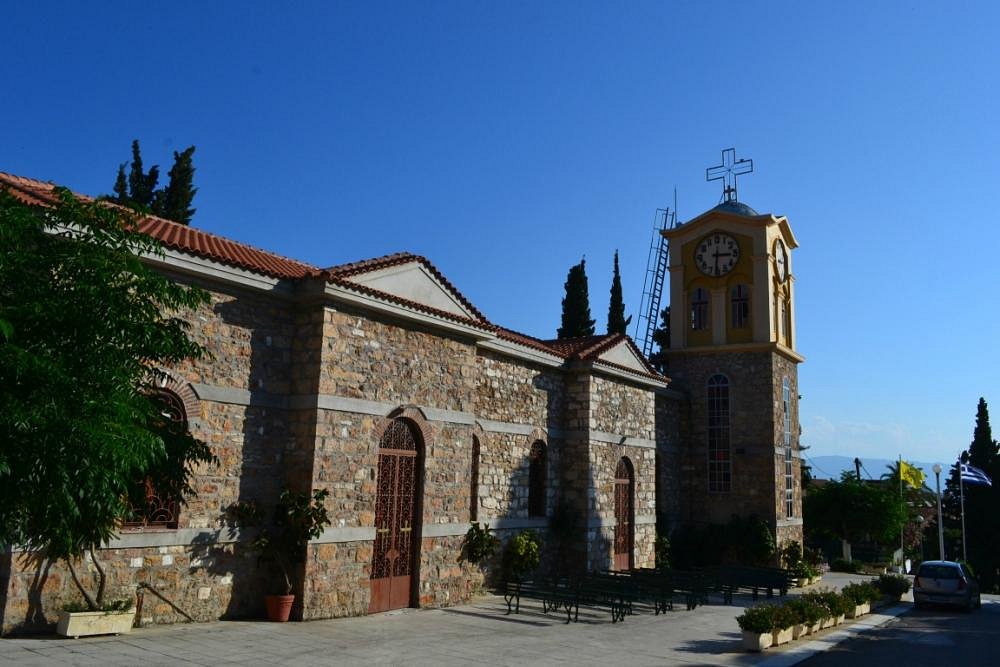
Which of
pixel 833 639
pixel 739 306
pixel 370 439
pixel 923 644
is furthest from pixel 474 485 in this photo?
pixel 739 306

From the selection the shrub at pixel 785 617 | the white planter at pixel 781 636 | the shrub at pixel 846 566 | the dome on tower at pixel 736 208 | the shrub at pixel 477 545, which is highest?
the dome on tower at pixel 736 208

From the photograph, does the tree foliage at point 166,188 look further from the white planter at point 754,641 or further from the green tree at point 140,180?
the white planter at point 754,641

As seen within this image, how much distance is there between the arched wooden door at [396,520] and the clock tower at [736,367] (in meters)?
13.5

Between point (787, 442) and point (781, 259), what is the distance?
6.34 m

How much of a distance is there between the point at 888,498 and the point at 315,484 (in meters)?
24.4

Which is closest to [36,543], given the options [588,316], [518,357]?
[518,357]

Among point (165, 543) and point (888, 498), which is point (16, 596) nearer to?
point (165, 543)

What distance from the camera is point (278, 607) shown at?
448 inches

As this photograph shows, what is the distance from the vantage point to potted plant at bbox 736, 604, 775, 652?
11719 millimetres

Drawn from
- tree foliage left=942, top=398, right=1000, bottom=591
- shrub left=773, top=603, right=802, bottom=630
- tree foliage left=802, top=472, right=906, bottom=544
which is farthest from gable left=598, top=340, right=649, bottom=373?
tree foliage left=942, top=398, right=1000, bottom=591

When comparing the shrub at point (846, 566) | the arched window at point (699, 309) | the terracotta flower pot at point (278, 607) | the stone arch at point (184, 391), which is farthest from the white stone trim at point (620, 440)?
the shrub at point (846, 566)

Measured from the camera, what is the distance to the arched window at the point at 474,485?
16125 millimetres

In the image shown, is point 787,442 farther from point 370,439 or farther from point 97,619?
point 97,619

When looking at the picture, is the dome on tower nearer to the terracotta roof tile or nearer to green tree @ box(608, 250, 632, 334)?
green tree @ box(608, 250, 632, 334)
